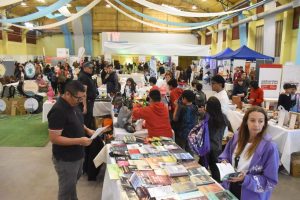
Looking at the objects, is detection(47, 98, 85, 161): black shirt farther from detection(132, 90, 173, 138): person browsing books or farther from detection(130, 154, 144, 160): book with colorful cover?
detection(132, 90, 173, 138): person browsing books

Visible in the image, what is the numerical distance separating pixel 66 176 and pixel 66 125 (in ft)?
1.48

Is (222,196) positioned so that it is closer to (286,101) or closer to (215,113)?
(215,113)

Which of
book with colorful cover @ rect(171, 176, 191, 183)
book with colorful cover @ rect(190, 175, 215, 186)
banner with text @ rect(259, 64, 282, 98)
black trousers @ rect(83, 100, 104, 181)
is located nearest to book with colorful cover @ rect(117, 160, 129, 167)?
book with colorful cover @ rect(171, 176, 191, 183)

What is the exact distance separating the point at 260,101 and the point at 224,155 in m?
3.94

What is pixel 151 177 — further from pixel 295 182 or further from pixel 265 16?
pixel 265 16

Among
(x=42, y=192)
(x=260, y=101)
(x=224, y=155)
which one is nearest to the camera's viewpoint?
(x=224, y=155)

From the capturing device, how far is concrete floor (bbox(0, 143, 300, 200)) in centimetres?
333

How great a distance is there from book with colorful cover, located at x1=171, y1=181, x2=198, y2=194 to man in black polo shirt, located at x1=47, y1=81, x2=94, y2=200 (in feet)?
2.55

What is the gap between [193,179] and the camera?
210cm

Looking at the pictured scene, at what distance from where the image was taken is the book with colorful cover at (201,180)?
205 centimetres

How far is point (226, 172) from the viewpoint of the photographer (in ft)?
5.79

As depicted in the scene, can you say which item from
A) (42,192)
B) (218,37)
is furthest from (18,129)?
(218,37)

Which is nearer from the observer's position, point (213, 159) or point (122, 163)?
point (122, 163)

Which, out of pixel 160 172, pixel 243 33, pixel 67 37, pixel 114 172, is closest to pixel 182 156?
pixel 160 172
